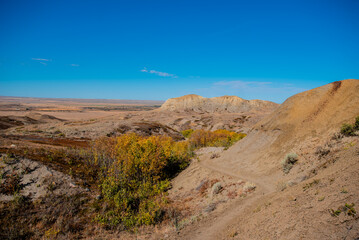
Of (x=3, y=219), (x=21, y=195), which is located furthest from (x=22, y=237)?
(x=21, y=195)

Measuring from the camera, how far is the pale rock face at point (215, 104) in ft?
400

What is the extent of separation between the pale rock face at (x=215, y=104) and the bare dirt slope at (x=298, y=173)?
3967 inches

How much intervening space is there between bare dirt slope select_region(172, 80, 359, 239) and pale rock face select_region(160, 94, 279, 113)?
331ft

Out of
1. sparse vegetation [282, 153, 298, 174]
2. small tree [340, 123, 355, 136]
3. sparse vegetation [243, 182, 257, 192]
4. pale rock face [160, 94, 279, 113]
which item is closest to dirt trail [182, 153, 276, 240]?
sparse vegetation [243, 182, 257, 192]

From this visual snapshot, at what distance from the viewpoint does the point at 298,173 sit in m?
11.6

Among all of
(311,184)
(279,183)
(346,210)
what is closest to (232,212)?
(279,183)

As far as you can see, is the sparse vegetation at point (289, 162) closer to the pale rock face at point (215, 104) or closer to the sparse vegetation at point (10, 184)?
the sparse vegetation at point (10, 184)

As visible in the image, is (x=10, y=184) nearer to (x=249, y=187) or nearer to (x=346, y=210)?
(x=249, y=187)

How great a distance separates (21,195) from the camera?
37.1 feet

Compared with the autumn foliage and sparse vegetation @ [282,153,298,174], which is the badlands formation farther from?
the autumn foliage

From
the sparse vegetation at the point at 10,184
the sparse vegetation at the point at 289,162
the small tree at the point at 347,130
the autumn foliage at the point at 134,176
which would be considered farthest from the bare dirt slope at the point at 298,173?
the sparse vegetation at the point at 10,184

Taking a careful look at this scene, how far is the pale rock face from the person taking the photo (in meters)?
122

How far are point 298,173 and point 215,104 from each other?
381 ft

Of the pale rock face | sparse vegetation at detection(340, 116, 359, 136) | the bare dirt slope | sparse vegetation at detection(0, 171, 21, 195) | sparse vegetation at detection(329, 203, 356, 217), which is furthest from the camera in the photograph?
the pale rock face
